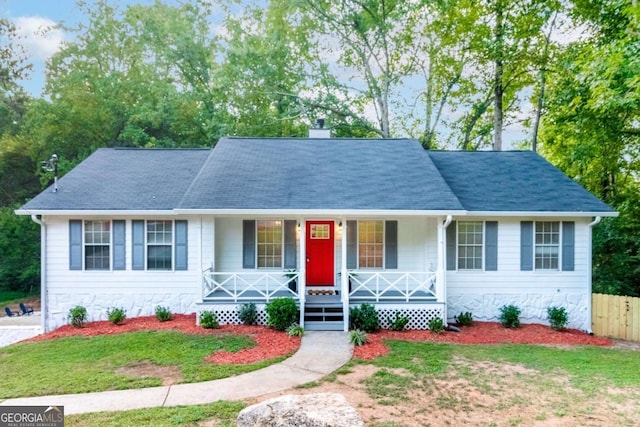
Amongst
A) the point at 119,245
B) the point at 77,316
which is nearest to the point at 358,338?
the point at 119,245

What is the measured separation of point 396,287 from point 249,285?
13.6 feet

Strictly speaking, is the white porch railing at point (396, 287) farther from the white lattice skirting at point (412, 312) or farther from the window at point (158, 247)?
the window at point (158, 247)

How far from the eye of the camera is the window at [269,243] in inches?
436

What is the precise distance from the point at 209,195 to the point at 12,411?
5.92 meters

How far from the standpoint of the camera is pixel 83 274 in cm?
1048

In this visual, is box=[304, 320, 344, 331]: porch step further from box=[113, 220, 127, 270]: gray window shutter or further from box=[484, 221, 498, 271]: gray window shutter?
box=[113, 220, 127, 270]: gray window shutter

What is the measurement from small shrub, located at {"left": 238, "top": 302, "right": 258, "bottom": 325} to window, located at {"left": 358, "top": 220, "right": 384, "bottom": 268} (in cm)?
342

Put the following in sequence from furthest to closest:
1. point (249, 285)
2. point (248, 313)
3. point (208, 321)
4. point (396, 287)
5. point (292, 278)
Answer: point (249, 285) < point (396, 287) < point (292, 278) < point (248, 313) < point (208, 321)

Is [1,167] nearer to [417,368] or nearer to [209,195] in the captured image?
[209,195]

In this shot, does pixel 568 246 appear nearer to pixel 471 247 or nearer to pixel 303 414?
pixel 471 247

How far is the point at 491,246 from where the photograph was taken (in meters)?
10.5

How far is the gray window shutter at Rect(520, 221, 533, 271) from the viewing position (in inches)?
413

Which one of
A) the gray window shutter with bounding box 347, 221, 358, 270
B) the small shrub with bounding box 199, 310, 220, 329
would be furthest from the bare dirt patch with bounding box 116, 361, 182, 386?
the gray window shutter with bounding box 347, 221, 358, 270

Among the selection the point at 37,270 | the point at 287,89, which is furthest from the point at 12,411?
the point at 287,89
